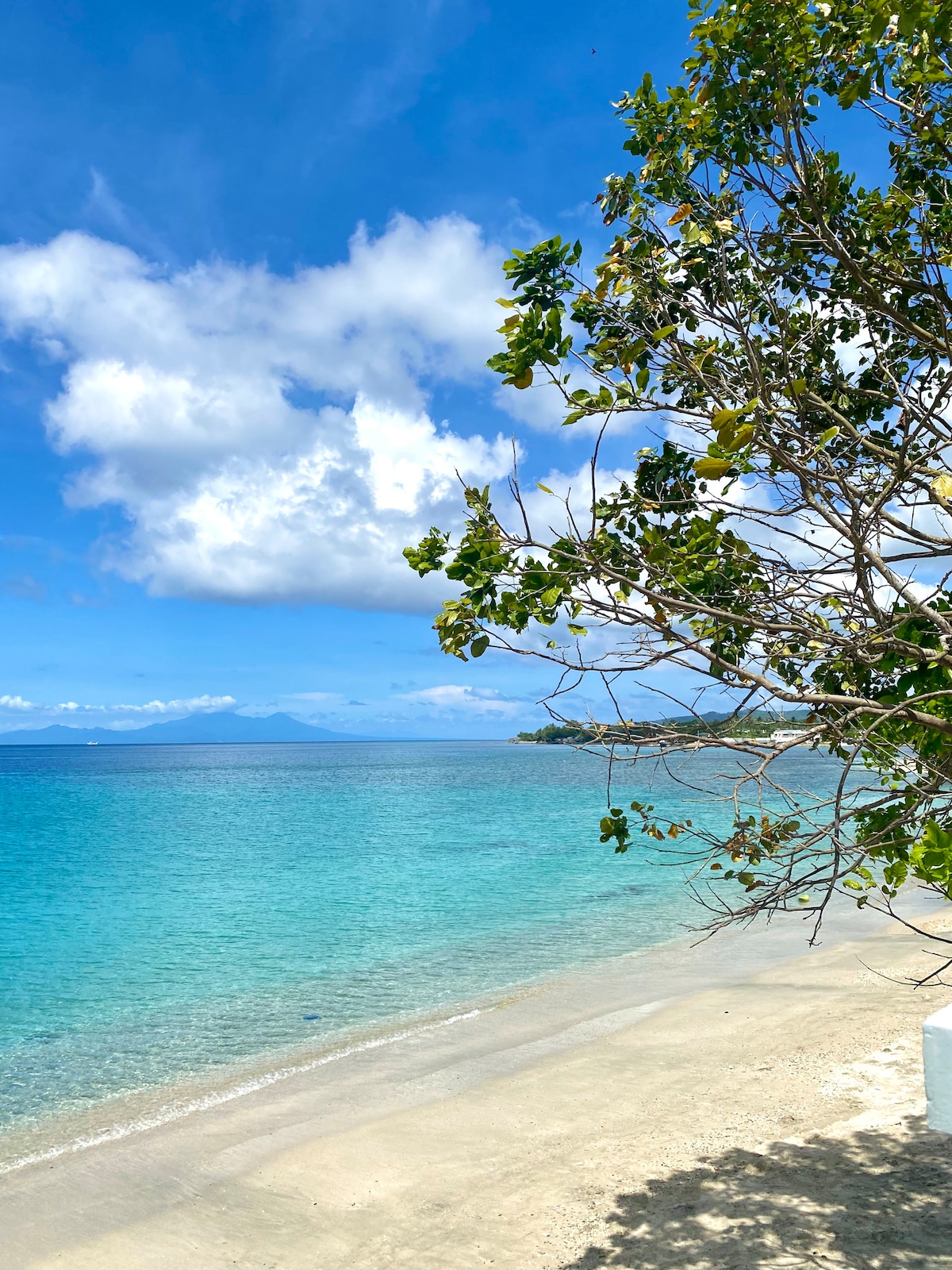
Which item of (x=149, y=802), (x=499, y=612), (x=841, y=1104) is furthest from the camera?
(x=149, y=802)

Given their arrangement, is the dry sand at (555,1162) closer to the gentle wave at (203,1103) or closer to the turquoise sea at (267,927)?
the gentle wave at (203,1103)

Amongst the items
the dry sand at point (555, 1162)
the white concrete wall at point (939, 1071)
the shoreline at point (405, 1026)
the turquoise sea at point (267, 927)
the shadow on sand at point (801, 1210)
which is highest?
the white concrete wall at point (939, 1071)

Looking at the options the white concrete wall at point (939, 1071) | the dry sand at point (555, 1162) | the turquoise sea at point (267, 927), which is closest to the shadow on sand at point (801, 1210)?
the dry sand at point (555, 1162)

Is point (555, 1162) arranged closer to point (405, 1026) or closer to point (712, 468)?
point (405, 1026)

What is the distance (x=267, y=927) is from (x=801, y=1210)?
1727 centimetres

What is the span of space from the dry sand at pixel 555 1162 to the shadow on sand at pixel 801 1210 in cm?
2

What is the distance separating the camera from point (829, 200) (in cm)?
519

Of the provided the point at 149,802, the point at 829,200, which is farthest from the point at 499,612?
the point at 149,802

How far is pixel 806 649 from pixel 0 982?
58.7 feet

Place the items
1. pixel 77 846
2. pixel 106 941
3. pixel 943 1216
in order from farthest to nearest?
1. pixel 77 846
2. pixel 106 941
3. pixel 943 1216

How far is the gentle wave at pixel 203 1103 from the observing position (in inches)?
352

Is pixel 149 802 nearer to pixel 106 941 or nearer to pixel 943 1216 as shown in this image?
pixel 106 941

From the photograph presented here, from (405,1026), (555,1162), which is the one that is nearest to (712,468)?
(555,1162)

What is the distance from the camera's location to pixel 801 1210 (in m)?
6.11
